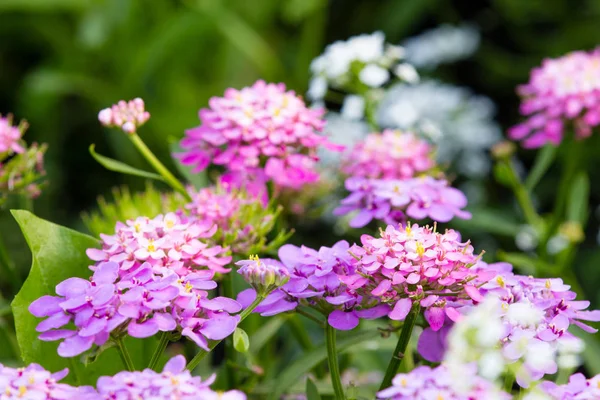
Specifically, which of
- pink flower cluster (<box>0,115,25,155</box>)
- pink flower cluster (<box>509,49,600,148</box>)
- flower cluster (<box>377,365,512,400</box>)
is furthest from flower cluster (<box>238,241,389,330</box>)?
pink flower cluster (<box>509,49,600,148</box>)

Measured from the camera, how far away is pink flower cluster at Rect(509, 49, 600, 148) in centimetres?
Result: 115

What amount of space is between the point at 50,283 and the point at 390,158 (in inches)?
17.6

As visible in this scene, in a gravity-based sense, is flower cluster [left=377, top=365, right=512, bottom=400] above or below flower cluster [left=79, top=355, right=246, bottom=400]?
above

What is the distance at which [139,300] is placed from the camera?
618mm

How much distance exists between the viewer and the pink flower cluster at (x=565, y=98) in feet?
3.76

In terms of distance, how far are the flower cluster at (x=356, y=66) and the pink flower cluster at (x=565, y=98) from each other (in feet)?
0.59

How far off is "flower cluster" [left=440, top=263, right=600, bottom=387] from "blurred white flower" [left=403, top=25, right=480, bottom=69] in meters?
1.40

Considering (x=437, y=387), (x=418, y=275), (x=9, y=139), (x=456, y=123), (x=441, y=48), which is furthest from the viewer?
(x=441, y=48)

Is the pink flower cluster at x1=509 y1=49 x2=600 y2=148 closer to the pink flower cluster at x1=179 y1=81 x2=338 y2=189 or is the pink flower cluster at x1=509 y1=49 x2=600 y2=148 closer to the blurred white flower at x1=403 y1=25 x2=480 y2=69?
the pink flower cluster at x1=179 y1=81 x2=338 y2=189

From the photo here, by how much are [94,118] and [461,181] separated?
1.05 m

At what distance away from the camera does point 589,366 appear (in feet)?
3.64

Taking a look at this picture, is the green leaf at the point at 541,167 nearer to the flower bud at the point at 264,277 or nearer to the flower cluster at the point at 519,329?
the flower cluster at the point at 519,329

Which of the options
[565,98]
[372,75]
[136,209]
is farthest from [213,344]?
[565,98]

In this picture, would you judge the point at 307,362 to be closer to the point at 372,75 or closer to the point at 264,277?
the point at 264,277
